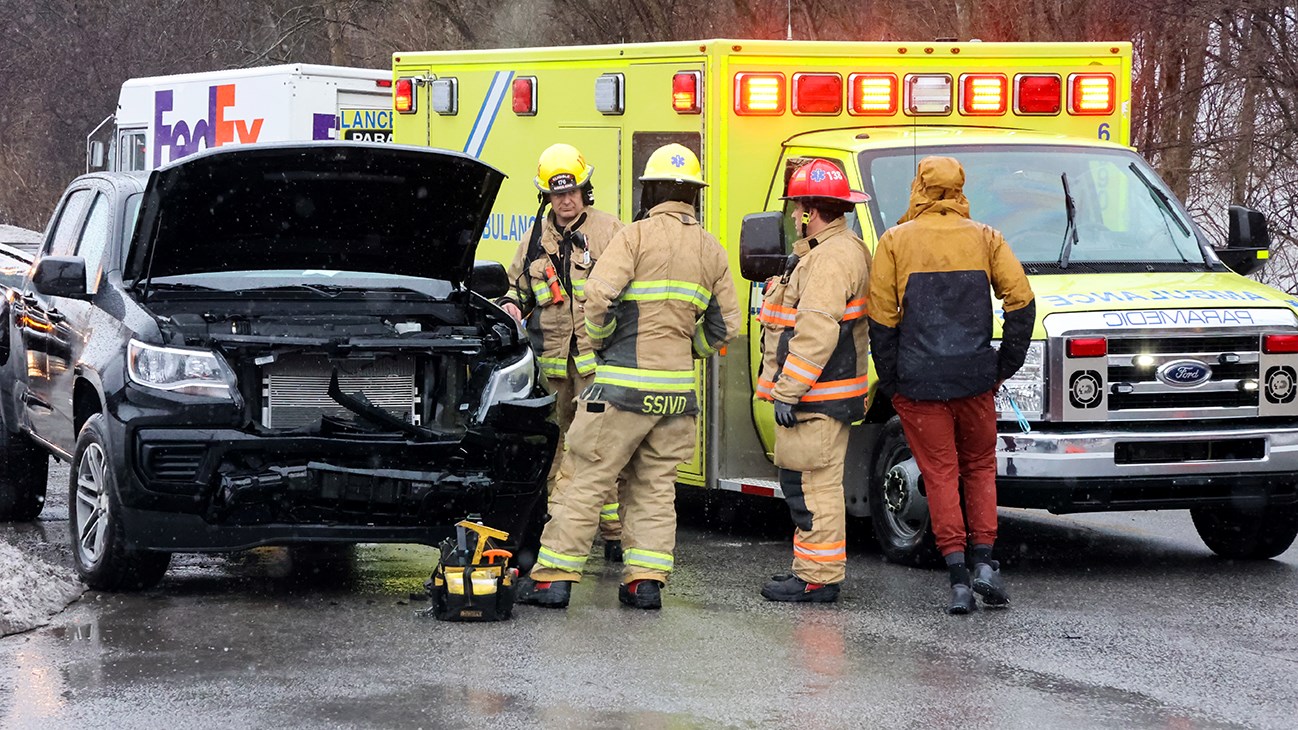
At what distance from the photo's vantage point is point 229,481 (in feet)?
22.9

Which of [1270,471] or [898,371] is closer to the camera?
[898,371]

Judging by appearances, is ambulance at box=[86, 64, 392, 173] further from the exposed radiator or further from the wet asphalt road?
the exposed radiator

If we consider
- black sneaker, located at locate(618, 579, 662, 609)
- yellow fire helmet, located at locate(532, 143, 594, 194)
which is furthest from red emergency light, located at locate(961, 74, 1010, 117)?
black sneaker, located at locate(618, 579, 662, 609)

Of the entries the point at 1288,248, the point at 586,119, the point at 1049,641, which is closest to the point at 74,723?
the point at 1049,641

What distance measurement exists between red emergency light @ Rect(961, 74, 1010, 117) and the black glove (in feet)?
8.68

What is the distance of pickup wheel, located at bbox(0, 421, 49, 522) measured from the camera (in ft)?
31.1

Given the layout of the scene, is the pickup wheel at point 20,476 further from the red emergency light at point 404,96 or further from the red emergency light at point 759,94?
the red emergency light at point 759,94

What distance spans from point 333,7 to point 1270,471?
24.8 meters

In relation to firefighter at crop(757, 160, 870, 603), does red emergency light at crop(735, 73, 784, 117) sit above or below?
above

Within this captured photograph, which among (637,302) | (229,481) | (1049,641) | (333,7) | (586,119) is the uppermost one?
(333,7)

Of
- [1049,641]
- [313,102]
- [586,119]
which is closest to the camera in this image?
[1049,641]

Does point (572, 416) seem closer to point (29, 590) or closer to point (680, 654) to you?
point (680, 654)

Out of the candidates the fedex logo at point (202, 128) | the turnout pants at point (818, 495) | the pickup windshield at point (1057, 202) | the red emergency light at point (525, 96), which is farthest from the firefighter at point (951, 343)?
the fedex logo at point (202, 128)

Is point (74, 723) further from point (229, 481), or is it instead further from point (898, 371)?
point (898, 371)
